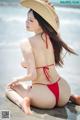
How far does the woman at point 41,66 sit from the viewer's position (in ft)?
9.66

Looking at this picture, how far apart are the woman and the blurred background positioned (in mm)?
448

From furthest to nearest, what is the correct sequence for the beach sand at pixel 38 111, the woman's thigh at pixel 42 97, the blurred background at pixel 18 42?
the blurred background at pixel 18 42
the woman's thigh at pixel 42 97
the beach sand at pixel 38 111

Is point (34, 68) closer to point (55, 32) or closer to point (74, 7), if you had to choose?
point (55, 32)

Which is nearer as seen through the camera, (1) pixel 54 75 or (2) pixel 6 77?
(1) pixel 54 75

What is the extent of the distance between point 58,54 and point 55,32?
16 cm

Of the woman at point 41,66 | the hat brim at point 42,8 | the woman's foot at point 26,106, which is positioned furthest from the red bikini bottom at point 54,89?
the hat brim at point 42,8

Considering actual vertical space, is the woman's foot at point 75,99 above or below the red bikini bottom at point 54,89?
below

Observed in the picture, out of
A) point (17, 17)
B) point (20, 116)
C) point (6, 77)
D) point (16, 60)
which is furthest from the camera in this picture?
point (17, 17)

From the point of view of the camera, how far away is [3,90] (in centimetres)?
333

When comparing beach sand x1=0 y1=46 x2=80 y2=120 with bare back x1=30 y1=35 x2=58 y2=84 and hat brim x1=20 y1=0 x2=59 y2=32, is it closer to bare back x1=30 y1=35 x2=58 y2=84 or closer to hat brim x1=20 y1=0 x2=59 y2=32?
bare back x1=30 y1=35 x2=58 y2=84

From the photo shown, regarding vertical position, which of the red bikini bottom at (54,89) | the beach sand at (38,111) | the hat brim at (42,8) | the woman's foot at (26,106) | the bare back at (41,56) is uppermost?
the hat brim at (42,8)

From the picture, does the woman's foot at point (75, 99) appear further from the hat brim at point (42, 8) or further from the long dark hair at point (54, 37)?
the hat brim at point (42, 8)

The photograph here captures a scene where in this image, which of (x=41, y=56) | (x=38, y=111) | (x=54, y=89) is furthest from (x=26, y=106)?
(x=41, y=56)

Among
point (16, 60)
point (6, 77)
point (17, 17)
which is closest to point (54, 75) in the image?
point (6, 77)
